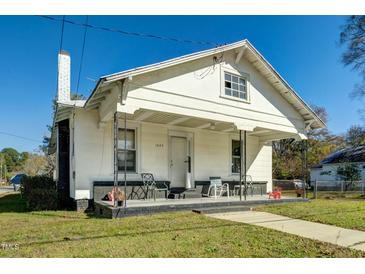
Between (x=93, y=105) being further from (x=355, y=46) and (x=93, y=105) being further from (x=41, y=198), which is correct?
(x=355, y=46)

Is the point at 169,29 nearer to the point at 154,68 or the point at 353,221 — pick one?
the point at 154,68

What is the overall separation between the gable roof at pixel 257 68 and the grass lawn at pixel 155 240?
370cm

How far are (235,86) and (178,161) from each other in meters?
3.71

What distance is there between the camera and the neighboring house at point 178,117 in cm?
942

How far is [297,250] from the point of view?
5215mm

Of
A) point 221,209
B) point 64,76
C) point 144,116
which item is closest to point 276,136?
point 221,209

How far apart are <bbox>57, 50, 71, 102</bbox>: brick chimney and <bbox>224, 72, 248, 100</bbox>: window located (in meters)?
6.83

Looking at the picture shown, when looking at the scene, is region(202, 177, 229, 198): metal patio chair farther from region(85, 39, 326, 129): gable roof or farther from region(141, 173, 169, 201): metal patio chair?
region(85, 39, 326, 129): gable roof

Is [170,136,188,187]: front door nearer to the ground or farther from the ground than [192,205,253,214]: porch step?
farther from the ground

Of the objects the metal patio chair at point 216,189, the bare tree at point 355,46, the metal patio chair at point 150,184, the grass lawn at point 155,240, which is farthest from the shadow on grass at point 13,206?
the bare tree at point 355,46

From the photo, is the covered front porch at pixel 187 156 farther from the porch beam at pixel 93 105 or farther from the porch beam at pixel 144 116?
the porch beam at pixel 93 105

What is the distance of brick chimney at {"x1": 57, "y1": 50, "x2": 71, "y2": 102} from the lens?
13328 mm

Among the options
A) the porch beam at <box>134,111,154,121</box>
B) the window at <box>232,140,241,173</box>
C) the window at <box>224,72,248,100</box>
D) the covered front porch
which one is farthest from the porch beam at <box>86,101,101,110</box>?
the window at <box>232,140,241,173</box>
